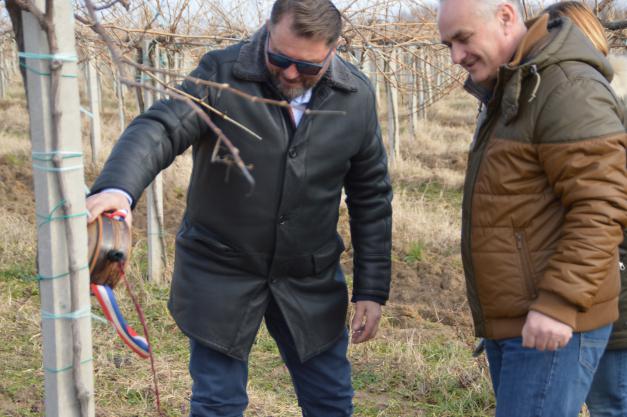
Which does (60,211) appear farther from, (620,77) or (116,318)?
(620,77)

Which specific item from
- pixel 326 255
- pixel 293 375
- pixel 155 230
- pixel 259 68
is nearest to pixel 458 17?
pixel 259 68

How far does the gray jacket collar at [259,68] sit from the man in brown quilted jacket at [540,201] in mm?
492

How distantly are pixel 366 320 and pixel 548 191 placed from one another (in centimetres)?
100

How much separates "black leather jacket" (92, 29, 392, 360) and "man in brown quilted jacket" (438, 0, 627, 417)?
55cm

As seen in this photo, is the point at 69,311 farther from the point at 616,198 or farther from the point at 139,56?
the point at 139,56

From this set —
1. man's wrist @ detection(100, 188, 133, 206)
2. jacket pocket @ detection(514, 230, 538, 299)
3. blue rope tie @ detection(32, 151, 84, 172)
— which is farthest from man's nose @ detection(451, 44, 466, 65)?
blue rope tie @ detection(32, 151, 84, 172)

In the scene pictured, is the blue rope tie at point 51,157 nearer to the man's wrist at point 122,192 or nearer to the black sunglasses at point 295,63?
Answer: the man's wrist at point 122,192

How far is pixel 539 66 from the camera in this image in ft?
6.68

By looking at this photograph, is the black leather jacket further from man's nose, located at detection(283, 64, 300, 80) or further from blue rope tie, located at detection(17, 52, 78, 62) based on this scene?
blue rope tie, located at detection(17, 52, 78, 62)

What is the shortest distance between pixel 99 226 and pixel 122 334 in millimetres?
255

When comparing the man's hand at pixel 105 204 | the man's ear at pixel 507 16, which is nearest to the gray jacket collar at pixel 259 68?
the man's ear at pixel 507 16

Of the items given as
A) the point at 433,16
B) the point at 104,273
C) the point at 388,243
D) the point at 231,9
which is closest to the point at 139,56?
the point at 231,9

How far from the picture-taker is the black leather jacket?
2471 millimetres

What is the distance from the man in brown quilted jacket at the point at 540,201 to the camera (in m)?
1.95
